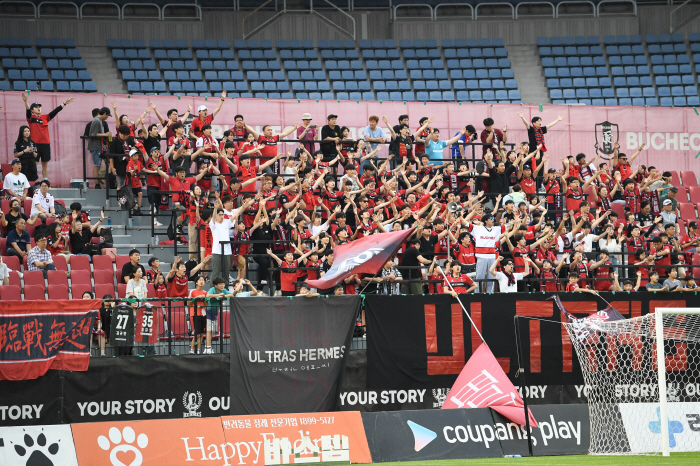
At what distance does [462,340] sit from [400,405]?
1.62 metres

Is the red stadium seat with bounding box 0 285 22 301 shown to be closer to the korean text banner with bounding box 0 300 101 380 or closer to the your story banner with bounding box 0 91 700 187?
the korean text banner with bounding box 0 300 101 380

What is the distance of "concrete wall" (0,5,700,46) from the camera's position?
106 feet

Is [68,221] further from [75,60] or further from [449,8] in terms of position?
[449,8]

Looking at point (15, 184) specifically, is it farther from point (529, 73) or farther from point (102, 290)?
point (529, 73)

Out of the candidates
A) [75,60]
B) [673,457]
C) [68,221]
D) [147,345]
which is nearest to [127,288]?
[147,345]

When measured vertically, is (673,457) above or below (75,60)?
below

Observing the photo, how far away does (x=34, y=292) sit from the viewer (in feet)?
55.0

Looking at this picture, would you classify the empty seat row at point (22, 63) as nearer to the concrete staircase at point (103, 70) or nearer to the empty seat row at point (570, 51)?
the concrete staircase at point (103, 70)

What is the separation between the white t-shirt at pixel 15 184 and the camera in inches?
771

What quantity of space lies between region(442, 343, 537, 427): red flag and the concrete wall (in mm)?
20379

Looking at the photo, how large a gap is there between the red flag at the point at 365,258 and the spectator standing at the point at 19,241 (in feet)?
20.8

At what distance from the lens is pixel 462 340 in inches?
642

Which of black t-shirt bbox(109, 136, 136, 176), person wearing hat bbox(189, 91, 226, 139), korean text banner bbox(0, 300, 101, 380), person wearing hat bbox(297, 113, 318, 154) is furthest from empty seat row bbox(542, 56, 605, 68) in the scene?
korean text banner bbox(0, 300, 101, 380)

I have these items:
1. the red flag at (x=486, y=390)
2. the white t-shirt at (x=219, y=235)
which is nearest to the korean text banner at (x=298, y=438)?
the red flag at (x=486, y=390)
